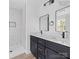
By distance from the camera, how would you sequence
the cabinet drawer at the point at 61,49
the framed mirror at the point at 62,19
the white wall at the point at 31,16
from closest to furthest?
the cabinet drawer at the point at 61,49 → the framed mirror at the point at 62,19 → the white wall at the point at 31,16

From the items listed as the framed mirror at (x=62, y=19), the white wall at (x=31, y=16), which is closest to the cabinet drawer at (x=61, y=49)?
the framed mirror at (x=62, y=19)

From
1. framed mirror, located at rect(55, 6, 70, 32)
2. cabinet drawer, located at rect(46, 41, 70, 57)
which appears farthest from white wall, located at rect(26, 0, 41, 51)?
cabinet drawer, located at rect(46, 41, 70, 57)

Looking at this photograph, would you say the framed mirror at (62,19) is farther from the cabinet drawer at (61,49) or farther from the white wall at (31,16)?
the white wall at (31,16)

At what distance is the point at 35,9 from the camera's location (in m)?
4.82

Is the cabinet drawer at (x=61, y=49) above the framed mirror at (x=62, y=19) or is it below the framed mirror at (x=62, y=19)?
below

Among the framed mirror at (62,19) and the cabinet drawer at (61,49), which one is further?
the framed mirror at (62,19)

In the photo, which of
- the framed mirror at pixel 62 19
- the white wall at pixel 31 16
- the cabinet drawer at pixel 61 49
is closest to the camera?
the cabinet drawer at pixel 61 49

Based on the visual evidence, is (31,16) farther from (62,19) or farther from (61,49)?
(61,49)

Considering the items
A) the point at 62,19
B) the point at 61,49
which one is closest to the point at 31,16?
the point at 62,19

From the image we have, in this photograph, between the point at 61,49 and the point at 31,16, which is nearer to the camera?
the point at 61,49

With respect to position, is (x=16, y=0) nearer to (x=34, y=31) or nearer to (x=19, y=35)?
(x=34, y=31)

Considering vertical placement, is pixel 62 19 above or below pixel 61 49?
above
